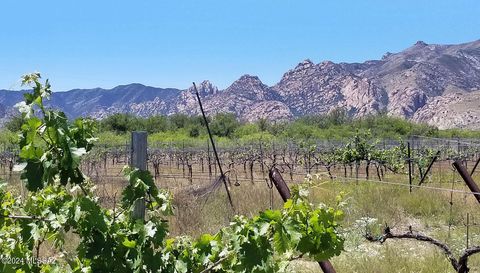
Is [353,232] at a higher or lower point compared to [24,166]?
lower

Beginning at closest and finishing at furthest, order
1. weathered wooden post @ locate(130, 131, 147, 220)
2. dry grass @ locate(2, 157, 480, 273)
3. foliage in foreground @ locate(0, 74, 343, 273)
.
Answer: foliage in foreground @ locate(0, 74, 343, 273) → weathered wooden post @ locate(130, 131, 147, 220) → dry grass @ locate(2, 157, 480, 273)

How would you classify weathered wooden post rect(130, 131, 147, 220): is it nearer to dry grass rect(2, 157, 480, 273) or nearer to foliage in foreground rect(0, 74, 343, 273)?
foliage in foreground rect(0, 74, 343, 273)

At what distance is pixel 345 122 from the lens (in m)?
85.2

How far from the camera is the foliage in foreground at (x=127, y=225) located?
1785 millimetres

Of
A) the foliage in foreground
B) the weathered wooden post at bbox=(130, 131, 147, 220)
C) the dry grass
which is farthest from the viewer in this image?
the dry grass

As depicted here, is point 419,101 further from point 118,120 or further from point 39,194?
point 39,194

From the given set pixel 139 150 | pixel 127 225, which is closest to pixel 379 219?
pixel 139 150

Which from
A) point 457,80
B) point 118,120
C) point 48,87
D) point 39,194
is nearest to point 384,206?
point 39,194

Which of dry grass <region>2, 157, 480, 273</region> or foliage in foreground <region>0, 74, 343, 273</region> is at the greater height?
foliage in foreground <region>0, 74, 343, 273</region>

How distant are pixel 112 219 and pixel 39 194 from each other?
0.62 metres

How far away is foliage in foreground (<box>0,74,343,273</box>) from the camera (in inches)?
70.3

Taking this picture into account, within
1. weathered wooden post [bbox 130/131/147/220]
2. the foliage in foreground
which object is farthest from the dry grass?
the foliage in foreground

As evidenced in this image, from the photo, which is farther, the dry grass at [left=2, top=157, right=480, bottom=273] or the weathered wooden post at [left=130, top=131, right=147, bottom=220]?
the dry grass at [left=2, top=157, right=480, bottom=273]

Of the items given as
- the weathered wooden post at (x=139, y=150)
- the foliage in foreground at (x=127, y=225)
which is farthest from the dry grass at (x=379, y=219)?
the foliage in foreground at (x=127, y=225)
